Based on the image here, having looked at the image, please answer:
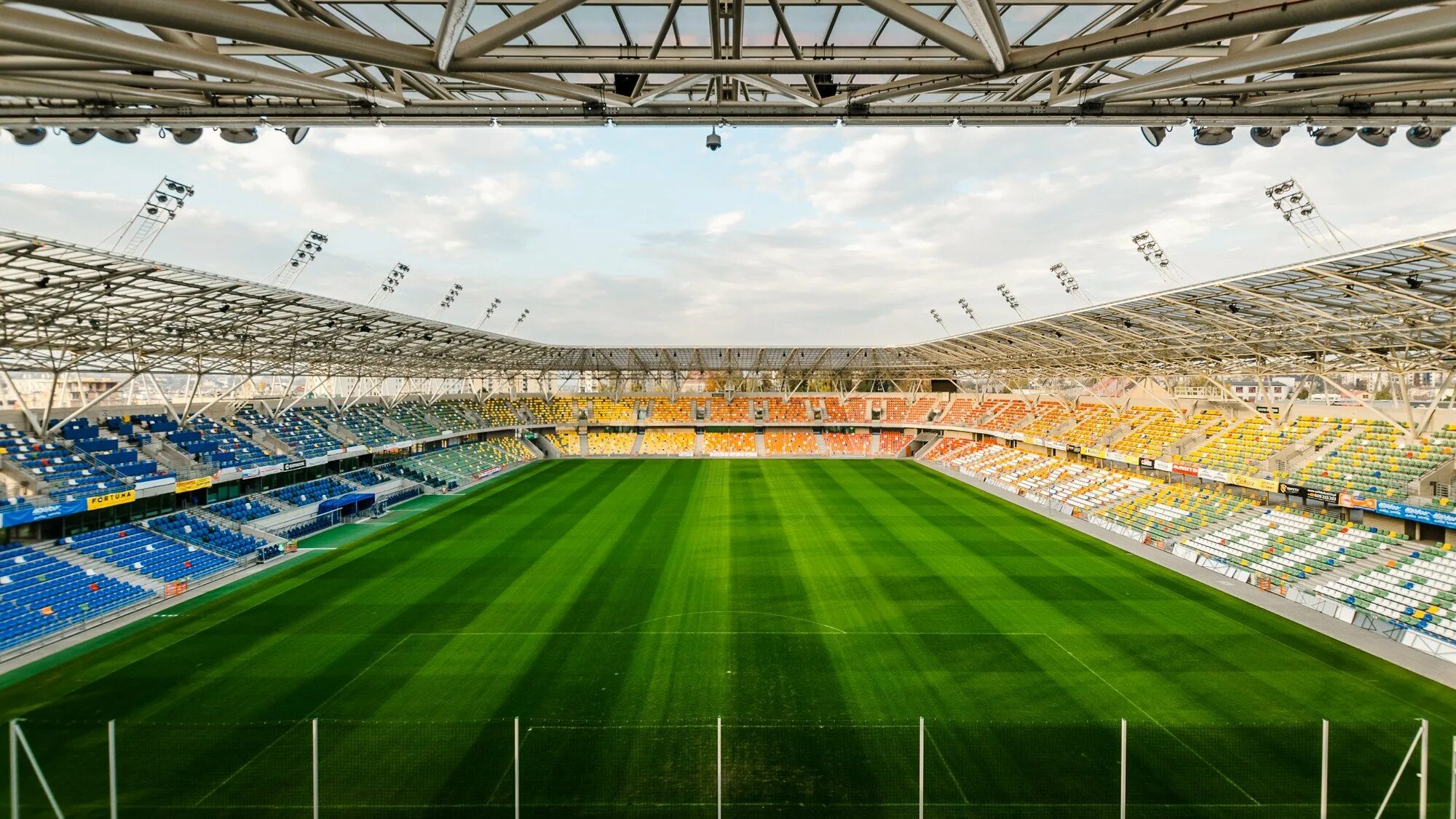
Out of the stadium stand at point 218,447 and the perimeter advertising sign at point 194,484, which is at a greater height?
the stadium stand at point 218,447

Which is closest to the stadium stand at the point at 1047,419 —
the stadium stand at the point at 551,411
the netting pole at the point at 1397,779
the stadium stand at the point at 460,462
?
the netting pole at the point at 1397,779

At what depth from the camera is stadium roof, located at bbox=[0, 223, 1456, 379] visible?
15844 millimetres

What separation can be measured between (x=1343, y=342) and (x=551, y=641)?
29.1 m

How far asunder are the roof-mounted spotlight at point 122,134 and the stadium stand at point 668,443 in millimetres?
49021

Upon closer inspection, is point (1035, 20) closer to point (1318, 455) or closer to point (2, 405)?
point (1318, 455)

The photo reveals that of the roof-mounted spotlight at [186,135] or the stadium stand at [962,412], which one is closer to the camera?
the roof-mounted spotlight at [186,135]

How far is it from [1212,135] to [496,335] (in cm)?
3780

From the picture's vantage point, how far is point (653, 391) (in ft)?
201

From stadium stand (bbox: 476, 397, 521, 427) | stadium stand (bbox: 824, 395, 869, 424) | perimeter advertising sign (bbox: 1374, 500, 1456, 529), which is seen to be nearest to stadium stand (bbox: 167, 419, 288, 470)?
stadium stand (bbox: 476, 397, 521, 427)

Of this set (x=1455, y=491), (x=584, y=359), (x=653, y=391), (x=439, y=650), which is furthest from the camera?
(x=653, y=391)

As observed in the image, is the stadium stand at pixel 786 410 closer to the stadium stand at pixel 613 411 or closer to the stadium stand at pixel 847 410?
the stadium stand at pixel 847 410

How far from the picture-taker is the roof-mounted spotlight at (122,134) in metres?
5.79

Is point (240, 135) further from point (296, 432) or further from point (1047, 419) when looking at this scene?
point (1047, 419)

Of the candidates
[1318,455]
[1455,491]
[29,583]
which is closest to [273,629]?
[29,583]
